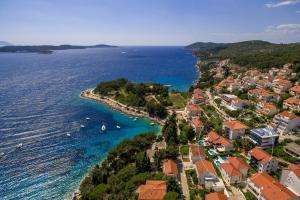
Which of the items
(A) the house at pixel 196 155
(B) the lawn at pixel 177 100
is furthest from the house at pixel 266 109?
(A) the house at pixel 196 155

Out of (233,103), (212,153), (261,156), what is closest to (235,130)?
(212,153)

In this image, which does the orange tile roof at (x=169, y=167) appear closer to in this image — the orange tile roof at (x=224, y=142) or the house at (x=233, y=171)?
the house at (x=233, y=171)

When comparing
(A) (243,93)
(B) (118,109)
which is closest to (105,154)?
(B) (118,109)

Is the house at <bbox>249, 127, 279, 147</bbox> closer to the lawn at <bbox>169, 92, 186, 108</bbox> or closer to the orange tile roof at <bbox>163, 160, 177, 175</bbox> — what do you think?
the orange tile roof at <bbox>163, 160, 177, 175</bbox>

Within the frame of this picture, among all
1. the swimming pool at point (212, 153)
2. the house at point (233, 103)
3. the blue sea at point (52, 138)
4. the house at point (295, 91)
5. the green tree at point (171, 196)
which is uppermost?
the house at point (295, 91)

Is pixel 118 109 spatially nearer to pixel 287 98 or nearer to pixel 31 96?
pixel 31 96

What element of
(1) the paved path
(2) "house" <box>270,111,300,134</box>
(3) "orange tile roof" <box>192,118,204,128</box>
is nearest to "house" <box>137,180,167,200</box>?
(1) the paved path
